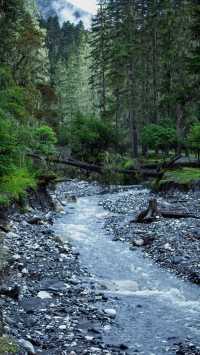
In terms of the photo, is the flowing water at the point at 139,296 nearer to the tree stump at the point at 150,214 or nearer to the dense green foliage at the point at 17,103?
the tree stump at the point at 150,214

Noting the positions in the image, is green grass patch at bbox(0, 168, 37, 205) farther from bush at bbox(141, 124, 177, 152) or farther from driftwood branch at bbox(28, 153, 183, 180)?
bush at bbox(141, 124, 177, 152)

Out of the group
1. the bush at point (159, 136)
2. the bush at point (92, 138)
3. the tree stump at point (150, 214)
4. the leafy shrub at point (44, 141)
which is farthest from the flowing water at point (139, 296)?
the bush at point (92, 138)

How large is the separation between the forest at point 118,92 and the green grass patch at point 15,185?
0.16 ft

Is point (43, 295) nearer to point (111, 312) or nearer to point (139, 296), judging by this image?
point (111, 312)

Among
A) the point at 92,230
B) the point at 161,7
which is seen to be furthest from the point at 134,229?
the point at 161,7

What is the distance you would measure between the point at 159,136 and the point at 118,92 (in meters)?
10.0

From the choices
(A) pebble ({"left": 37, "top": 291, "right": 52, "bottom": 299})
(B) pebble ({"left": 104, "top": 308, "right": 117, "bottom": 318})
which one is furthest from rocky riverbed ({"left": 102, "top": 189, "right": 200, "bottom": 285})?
(A) pebble ({"left": 37, "top": 291, "right": 52, "bottom": 299})

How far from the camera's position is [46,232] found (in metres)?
18.0

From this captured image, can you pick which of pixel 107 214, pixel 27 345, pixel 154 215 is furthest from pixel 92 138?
pixel 27 345

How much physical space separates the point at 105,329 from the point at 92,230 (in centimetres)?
1018

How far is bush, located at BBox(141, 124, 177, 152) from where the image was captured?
38812mm

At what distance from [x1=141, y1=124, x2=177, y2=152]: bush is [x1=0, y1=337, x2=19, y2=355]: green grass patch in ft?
105

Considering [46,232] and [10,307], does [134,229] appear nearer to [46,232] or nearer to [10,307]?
[46,232]

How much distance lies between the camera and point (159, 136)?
1538 inches
